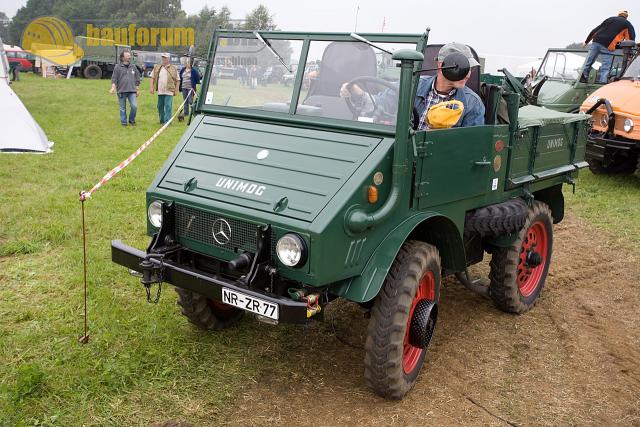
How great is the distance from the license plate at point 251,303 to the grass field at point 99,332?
2.50 feet

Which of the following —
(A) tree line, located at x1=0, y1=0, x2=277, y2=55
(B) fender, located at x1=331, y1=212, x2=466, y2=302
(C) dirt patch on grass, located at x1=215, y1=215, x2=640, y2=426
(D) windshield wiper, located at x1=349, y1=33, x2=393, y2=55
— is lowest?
(C) dirt patch on grass, located at x1=215, y1=215, x2=640, y2=426

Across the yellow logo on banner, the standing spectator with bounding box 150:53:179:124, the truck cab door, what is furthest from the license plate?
the yellow logo on banner

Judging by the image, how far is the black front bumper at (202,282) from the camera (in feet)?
11.7

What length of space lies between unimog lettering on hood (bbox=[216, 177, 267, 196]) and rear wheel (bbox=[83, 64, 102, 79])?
35053 millimetres

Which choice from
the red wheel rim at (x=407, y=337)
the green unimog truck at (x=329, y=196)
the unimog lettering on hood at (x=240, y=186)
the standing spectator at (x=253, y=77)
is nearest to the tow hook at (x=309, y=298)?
the green unimog truck at (x=329, y=196)

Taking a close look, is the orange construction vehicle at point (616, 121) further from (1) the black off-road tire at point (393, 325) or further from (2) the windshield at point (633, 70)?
(1) the black off-road tire at point (393, 325)

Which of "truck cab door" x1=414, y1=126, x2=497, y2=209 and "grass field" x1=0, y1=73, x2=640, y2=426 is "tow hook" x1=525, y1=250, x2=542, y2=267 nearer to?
"truck cab door" x1=414, y1=126, x2=497, y2=209

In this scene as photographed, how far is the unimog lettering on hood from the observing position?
13.1 ft

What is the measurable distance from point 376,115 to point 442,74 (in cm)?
90

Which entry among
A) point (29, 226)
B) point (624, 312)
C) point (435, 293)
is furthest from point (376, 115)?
point (29, 226)

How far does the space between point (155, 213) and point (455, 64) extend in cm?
238

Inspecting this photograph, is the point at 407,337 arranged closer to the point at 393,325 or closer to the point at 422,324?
the point at 422,324

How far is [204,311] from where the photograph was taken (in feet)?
15.8

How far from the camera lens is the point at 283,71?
185 inches
